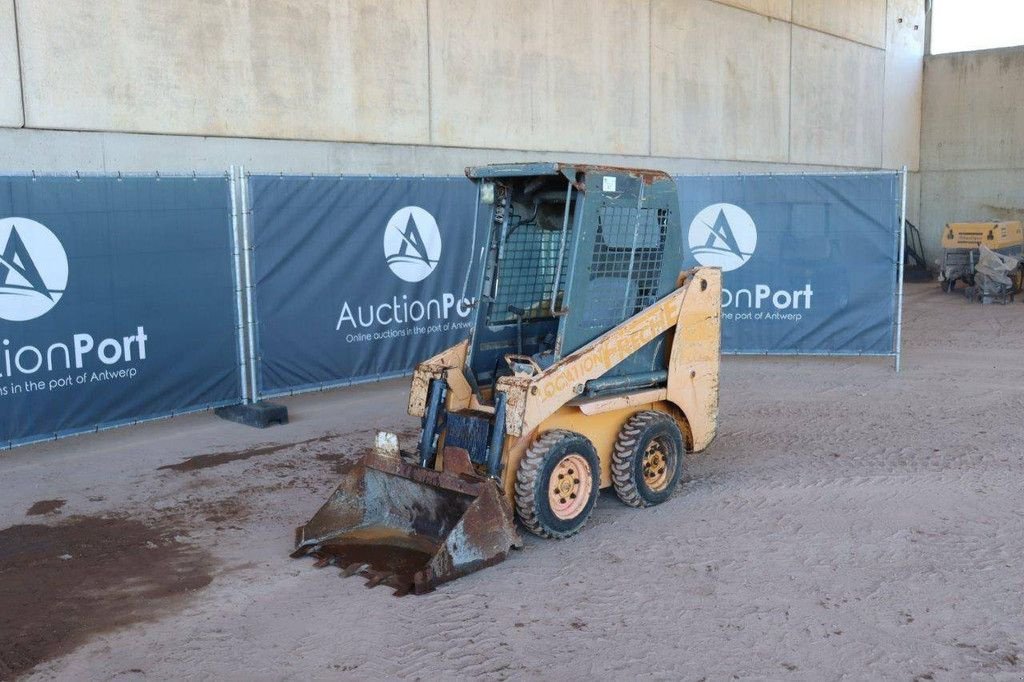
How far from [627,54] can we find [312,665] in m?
13.6

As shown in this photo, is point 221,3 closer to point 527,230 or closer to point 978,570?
point 527,230

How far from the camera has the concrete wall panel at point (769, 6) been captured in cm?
1875

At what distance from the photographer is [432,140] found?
12.8 m

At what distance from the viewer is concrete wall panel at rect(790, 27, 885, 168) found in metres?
20.7

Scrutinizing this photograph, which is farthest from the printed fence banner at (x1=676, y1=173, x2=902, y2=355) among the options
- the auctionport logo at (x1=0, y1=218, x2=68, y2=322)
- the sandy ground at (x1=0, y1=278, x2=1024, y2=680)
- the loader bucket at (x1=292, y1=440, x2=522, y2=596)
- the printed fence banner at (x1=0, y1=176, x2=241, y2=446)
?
the auctionport logo at (x1=0, y1=218, x2=68, y2=322)

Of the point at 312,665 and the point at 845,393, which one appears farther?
the point at 845,393

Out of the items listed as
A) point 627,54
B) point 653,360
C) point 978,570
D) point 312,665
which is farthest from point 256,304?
point 627,54

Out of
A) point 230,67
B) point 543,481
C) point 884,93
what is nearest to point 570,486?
point 543,481

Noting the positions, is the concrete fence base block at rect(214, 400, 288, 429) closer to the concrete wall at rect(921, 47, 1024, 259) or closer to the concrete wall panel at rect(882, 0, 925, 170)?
the concrete wall panel at rect(882, 0, 925, 170)

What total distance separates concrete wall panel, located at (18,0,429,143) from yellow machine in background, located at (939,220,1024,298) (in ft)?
40.3

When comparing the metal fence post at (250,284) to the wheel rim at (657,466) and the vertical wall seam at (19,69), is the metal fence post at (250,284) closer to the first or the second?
the vertical wall seam at (19,69)

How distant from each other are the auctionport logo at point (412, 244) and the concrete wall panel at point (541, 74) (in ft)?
8.48

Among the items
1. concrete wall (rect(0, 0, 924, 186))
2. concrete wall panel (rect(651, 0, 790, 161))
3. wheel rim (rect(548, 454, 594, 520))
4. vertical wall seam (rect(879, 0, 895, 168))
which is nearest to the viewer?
wheel rim (rect(548, 454, 594, 520))

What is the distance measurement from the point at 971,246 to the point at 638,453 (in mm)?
15510
